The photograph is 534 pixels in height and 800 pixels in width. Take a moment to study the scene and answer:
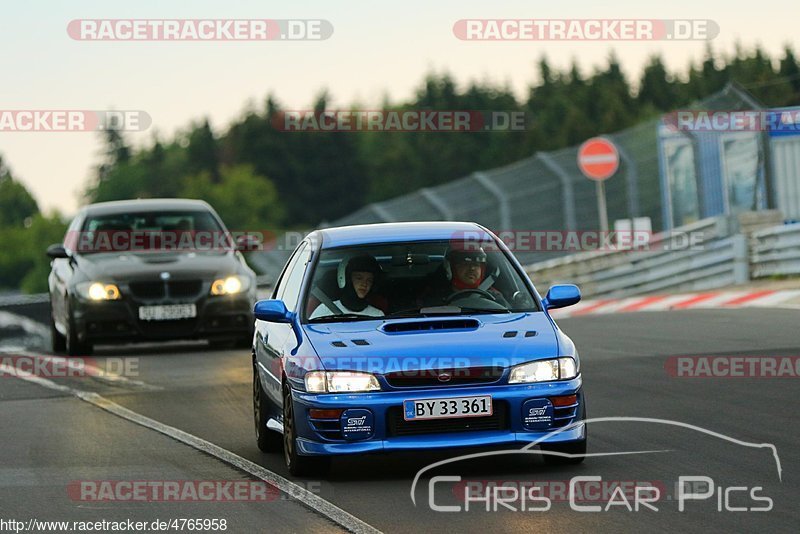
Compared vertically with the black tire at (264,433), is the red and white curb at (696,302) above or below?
below

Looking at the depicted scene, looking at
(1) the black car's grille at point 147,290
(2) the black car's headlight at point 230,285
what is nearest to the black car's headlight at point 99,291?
(1) the black car's grille at point 147,290

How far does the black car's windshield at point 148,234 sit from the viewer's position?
782 inches

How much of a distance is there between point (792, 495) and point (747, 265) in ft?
60.0

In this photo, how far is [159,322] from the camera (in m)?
19.3

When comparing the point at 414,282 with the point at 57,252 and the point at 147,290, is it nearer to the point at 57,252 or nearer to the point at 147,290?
the point at 147,290

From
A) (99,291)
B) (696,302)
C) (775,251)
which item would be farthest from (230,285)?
(775,251)

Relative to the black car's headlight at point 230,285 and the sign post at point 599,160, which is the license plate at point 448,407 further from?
the sign post at point 599,160

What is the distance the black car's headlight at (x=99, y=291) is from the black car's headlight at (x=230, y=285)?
104cm

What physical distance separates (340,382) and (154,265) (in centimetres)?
1072

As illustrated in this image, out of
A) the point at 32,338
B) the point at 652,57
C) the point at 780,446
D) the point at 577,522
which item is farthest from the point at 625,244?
the point at 652,57

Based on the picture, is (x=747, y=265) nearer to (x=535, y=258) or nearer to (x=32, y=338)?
(x=535, y=258)

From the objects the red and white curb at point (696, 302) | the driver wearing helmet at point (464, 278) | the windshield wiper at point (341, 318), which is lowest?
the red and white curb at point (696, 302)

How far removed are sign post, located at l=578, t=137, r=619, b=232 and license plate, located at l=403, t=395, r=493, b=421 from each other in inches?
767

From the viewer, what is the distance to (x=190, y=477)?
31.0 feet
